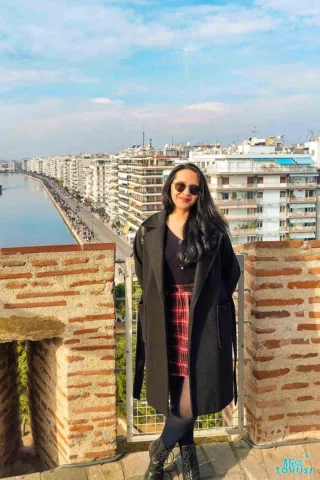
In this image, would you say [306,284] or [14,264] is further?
[306,284]

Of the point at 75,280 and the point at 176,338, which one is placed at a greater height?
the point at 75,280

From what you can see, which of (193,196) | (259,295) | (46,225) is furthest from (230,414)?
(46,225)

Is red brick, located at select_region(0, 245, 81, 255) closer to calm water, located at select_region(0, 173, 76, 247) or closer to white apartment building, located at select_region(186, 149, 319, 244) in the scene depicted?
white apartment building, located at select_region(186, 149, 319, 244)

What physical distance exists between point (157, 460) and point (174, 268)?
1.15 m

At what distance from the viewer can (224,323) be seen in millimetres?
2600

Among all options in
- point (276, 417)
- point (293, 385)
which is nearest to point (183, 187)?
point (293, 385)

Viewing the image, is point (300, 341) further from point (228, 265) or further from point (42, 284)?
point (42, 284)

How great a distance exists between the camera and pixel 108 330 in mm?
3082

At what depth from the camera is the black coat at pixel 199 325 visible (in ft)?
8.25

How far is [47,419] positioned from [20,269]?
125 cm

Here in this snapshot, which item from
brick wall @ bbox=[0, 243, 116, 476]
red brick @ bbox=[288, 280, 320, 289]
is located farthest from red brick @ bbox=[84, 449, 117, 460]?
red brick @ bbox=[288, 280, 320, 289]

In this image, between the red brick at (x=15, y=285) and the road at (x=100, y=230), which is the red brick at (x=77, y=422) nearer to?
the red brick at (x=15, y=285)

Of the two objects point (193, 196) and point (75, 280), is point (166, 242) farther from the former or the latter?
point (75, 280)

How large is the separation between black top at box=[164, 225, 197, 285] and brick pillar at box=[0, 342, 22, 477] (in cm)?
161
